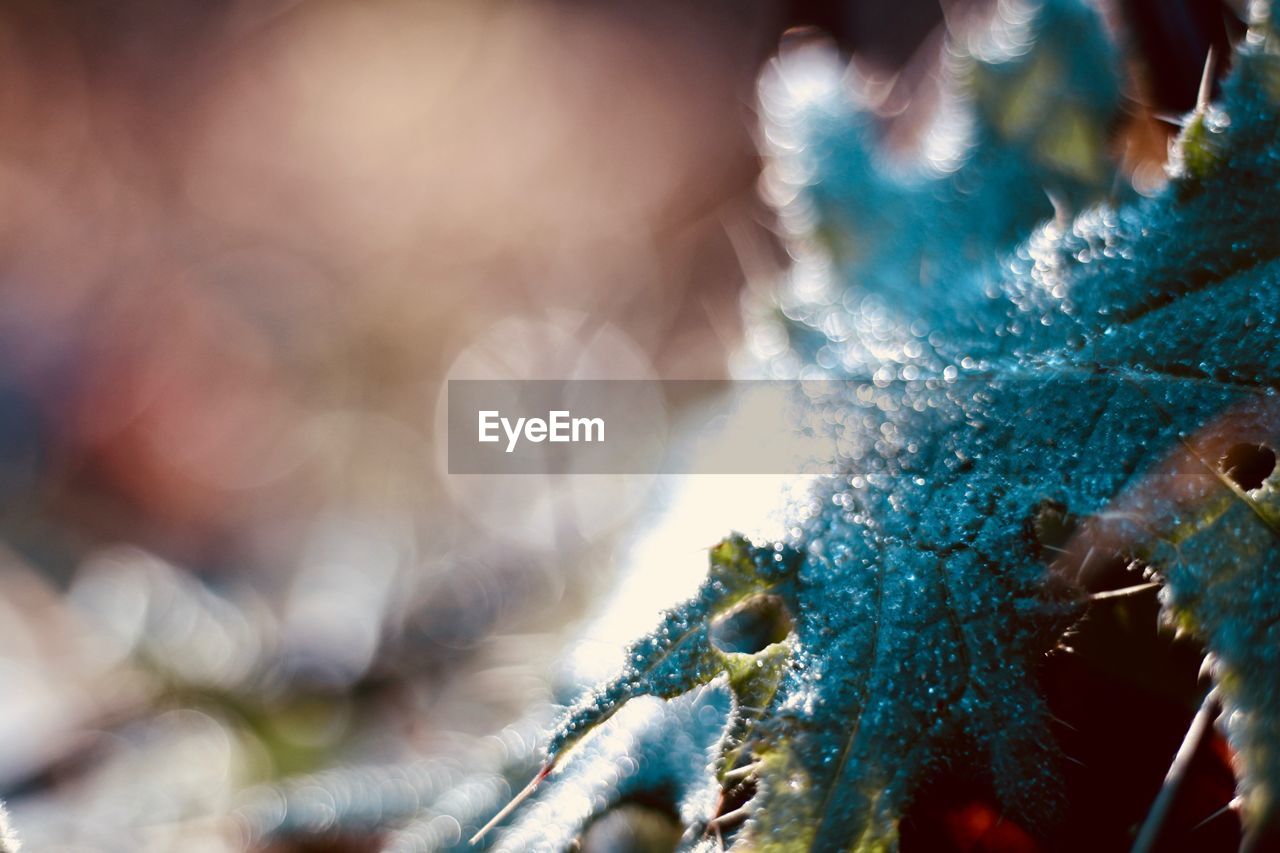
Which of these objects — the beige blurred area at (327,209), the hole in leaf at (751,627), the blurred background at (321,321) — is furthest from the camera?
the beige blurred area at (327,209)

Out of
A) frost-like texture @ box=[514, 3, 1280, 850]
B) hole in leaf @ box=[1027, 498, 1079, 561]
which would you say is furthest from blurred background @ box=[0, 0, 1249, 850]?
hole in leaf @ box=[1027, 498, 1079, 561]

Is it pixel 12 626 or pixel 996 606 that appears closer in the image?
pixel 996 606

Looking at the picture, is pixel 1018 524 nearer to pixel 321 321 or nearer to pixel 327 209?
pixel 321 321

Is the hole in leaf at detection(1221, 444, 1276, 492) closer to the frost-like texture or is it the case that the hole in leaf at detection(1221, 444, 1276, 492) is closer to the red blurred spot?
the frost-like texture

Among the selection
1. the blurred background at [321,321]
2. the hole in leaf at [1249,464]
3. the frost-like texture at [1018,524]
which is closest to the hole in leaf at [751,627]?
the frost-like texture at [1018,524]

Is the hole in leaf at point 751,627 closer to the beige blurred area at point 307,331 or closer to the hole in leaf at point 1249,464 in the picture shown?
the hole in leaf at point 1249,464

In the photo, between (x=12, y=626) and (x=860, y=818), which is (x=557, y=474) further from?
(x=860, y=818)

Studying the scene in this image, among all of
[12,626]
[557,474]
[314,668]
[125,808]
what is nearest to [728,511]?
[125,808]
